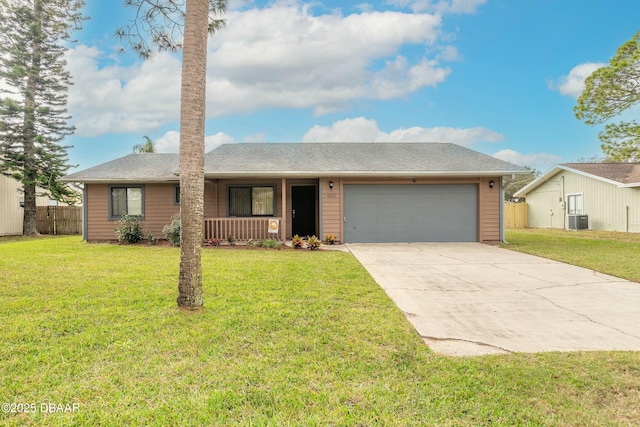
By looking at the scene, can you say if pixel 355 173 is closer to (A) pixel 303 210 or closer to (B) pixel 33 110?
(A) pixel 303 210

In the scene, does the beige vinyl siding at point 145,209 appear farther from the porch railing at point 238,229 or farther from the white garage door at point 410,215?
the white garage door at point 410,215

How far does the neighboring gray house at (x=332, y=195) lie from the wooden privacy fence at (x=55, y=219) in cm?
743

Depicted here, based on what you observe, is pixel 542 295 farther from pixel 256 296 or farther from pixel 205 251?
pixel 205 251

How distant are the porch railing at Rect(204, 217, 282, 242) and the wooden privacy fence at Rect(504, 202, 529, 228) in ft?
60.5

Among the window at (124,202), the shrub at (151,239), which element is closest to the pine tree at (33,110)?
the window at (124,202)

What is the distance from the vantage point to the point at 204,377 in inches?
104

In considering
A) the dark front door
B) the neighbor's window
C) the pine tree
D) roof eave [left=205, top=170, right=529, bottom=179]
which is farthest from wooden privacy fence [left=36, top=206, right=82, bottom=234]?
the neighbor's window

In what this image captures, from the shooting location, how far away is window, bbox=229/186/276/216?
41.6ft

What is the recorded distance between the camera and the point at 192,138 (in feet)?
13.1

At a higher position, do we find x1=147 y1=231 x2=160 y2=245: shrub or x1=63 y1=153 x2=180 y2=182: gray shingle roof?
x1=63 y1=153 x2=180 y2=182: gray shingle roof

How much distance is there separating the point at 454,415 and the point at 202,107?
3.97m

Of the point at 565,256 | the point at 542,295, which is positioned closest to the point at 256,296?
the point at 542,295

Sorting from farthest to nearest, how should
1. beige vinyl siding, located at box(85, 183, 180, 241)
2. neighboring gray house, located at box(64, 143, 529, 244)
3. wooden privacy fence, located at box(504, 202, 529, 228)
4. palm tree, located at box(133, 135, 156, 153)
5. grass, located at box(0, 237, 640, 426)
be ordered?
1. palm tree, located at box(133, 135, 156, 153)
2. wooden privacy fence, located at box(504, 202, 529, 228)
3. beige vinyl siding, located at box(85, 183, 180, 241)
4. neighboring gray house, located at box(64, 143, 529, 244)
5. grass, located at box(0, 237, 640, 426)

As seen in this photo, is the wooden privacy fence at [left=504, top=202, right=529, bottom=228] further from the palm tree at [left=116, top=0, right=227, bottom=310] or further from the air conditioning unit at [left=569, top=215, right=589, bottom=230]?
the palm tree at [left=116, top=0, right=227, bottom=310]
